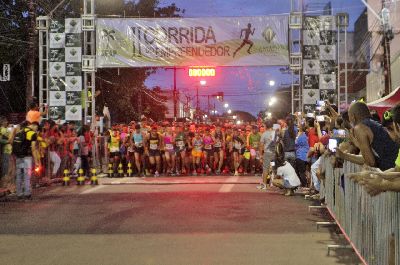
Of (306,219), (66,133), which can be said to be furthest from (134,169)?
(306,219)

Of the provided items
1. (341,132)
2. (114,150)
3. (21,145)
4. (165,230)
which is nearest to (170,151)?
(114,150)

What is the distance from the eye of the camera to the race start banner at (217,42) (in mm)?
20281

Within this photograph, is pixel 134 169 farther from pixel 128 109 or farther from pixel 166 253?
pixel 128 109

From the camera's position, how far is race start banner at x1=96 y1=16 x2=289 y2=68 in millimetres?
20281

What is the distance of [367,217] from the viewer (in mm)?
5570

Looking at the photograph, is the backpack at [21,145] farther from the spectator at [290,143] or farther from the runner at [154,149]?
the runner at [154,149]

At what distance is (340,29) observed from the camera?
20.5 m

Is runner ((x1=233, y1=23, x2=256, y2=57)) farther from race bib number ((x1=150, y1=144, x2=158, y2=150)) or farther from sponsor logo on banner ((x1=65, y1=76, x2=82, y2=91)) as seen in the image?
sponsor logo on banner ((x1=65, y1=76, x2=82, y2=91))

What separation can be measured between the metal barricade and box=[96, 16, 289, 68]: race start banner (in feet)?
39.2

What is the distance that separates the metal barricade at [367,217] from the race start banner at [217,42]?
1195 cm

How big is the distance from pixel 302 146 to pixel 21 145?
21.5 feet

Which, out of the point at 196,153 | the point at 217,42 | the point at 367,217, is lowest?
the point at 367,217

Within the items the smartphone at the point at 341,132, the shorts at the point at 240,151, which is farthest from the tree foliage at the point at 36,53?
the smartphone at the point at 341,132

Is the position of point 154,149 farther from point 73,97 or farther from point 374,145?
point 374,145
